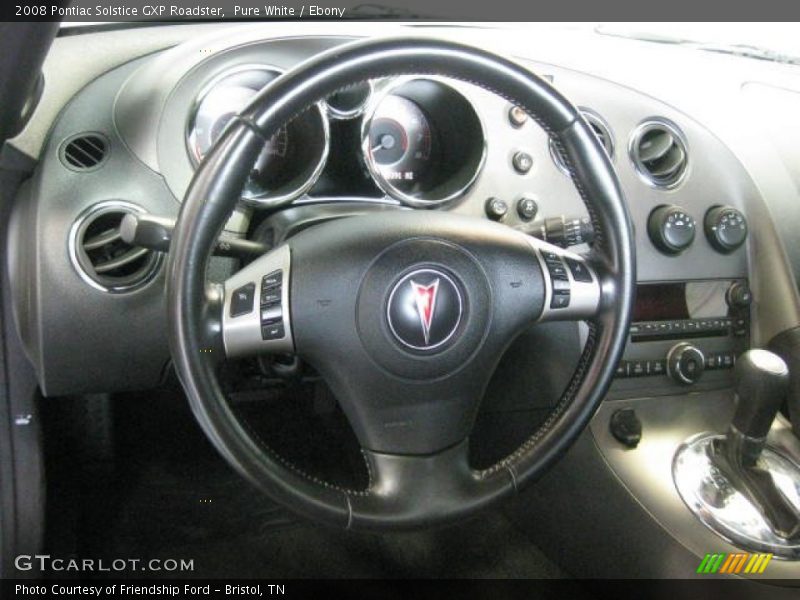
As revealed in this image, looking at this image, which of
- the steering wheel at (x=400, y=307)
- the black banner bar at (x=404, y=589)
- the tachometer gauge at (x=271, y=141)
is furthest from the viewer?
the black banner bar at (x=404, y=589)

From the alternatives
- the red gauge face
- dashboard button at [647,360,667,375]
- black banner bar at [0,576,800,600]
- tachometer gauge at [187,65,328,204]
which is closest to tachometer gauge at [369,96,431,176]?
the red gauge face

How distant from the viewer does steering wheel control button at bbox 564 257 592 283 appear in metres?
1.05

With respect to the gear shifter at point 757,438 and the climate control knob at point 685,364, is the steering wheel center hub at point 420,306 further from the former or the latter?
the climate control knob at point 685,364

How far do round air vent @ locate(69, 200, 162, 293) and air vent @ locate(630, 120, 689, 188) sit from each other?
3.18ft

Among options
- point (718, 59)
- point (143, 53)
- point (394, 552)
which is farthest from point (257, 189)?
point (718, 59)

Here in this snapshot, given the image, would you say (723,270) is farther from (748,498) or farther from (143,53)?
(143,53)

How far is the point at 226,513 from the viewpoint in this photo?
5.63 feet

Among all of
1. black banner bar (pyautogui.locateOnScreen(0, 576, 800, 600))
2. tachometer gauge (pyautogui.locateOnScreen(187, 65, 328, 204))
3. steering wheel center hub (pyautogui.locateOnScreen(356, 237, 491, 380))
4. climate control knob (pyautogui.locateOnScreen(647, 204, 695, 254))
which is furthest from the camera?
climate control knob (pyautogui.locateOnScreen(647, 204, 695, 254))

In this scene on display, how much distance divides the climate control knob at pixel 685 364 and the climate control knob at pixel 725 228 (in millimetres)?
220

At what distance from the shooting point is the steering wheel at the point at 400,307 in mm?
850

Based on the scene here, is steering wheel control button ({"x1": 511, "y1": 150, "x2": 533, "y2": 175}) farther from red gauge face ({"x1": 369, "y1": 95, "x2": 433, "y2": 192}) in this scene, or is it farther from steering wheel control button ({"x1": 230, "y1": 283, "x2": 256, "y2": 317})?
steering wheel control button ({"x1": 230, "y1": 283, "x2": 256, "y2": 317})

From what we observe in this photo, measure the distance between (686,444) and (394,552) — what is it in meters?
0.69

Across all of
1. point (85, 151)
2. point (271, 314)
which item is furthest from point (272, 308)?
point (85, 151)

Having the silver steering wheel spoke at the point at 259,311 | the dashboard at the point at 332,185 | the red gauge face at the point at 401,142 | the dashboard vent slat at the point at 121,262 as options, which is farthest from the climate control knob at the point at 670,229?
the dashboard vent slat at the point at 121,262
